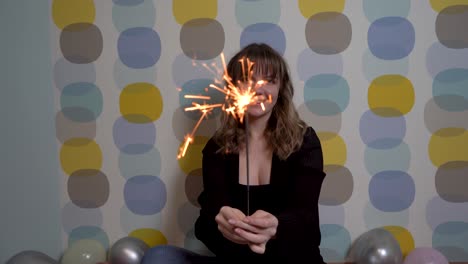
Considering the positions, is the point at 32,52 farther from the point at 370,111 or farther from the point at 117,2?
the point at 370,111

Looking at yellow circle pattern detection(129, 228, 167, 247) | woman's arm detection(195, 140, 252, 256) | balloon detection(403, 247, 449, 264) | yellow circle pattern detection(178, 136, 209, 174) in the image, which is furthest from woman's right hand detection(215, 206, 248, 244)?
balloon detection(403, 247, 449, 264)

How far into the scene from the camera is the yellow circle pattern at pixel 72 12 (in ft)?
5.06

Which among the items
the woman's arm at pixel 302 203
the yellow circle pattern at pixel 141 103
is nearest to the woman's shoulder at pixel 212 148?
the woman's arm at pixel 302 203

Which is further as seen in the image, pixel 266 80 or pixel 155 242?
pixel 155 242

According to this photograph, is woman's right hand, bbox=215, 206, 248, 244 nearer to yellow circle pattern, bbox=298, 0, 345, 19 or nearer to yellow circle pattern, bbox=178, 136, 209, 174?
yellow circle pattern, bbox=178, 136, 209, 174

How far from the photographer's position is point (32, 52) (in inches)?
60.6

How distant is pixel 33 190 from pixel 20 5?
2.41 ft

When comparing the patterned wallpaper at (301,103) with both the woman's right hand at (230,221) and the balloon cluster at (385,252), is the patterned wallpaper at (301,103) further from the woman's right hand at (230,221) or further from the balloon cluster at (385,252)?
the woman's right hand at (230,221)

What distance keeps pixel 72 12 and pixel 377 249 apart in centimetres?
149

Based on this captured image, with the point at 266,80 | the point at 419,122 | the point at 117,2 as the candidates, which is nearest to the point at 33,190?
the point at 117,2

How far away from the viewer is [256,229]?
944 mm

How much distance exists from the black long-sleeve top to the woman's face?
153 millimetres

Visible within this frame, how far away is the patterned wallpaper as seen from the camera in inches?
58.3

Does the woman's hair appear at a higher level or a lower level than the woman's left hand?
higher
